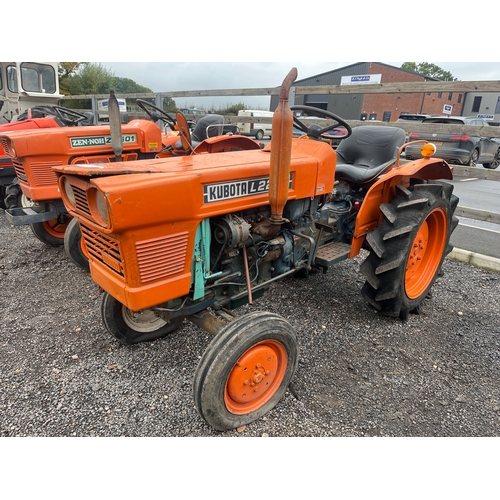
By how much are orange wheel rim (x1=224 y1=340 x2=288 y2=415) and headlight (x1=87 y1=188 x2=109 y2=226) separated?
858mm

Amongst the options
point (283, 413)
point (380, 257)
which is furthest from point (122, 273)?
point (380, 257)

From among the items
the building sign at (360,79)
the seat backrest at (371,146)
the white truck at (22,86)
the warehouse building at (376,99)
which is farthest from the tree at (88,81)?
the seat backrest at (371,146)

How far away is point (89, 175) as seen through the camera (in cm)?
151

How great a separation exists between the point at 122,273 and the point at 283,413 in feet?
3.55

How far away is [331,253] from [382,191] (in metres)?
0.60

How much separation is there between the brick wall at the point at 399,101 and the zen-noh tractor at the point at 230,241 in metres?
27.3

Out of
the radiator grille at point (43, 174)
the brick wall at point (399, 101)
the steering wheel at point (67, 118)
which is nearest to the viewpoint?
the radiator grille at point (43, 174)

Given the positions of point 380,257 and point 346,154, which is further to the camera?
point 346,154

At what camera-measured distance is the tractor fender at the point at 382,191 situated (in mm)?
2670

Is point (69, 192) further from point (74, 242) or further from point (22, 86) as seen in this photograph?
point (22, 86)

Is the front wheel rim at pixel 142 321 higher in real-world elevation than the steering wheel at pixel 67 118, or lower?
lower

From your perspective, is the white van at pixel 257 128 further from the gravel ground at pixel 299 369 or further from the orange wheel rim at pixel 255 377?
the orange wheel rim at pixel 255 377

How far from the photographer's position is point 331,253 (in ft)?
9.13

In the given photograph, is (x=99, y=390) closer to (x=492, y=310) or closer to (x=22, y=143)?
→ (x=22, y=143)
